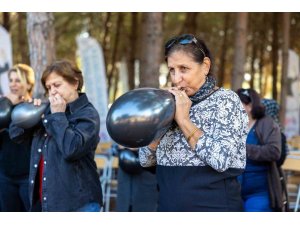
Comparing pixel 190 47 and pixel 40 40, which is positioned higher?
pixel 190 47

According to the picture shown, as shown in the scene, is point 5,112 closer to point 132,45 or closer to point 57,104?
point 57,104

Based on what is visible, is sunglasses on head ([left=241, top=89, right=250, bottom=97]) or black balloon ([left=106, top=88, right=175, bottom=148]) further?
sunglasses on head ([left=241, top=89, right=250, bottom=97])

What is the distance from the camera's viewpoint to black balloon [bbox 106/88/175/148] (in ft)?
7.40

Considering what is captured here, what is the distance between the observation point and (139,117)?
2.26m

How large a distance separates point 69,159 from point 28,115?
0.53 metres

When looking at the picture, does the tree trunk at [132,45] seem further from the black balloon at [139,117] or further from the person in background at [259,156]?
the black balloon at [139,117]

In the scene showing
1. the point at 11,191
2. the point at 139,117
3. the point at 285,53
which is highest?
the point at 139,117

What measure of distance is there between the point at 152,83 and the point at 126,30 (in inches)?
416

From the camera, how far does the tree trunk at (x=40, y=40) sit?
6113 millimetres

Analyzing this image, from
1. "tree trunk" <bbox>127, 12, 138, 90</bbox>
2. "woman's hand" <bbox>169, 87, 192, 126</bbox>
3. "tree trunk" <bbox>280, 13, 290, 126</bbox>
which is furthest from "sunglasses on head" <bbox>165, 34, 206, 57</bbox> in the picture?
"tree trunk" <bbox>127, 12, 138, 90</bbox>

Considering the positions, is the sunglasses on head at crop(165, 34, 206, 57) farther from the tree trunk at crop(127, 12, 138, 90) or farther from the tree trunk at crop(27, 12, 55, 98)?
the tree trunk at crop(127, 12, 138, 90)

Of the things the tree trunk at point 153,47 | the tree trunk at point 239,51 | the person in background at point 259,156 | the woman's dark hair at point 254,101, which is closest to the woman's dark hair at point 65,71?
the person in background at point 259,156

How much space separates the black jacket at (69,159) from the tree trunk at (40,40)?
106 inches

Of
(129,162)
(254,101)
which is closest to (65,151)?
(254,101)
